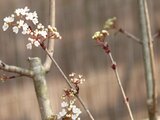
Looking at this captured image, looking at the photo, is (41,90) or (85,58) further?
(85,58)

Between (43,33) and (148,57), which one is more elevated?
(43,33)

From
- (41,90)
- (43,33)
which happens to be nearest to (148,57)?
(43,33)

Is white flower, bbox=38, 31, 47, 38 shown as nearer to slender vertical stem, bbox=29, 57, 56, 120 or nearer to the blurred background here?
slender vertical stem, bbox=29, 57, 56, 120

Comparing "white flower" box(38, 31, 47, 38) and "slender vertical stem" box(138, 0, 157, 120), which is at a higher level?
"white flower" box(38, 31, 47, 38)

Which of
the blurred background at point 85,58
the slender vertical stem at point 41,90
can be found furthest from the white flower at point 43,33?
the blurred background at point 85,58

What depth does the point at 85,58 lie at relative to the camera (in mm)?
→ 2424

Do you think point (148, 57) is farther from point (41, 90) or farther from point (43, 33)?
point (41, 90)

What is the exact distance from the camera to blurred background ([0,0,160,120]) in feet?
7.45

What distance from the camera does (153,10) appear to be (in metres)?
2.54

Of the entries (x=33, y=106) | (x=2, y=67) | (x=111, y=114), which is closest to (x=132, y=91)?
(x=111, y=114)

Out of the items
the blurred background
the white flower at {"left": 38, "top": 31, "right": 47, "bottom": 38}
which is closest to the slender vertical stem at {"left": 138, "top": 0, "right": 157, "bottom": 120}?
the white flower at {"left": 38, "top": 31, "right": 47, "bottom": 38}

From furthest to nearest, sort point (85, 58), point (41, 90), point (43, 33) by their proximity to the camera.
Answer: point (85, 58), point (41, 90), point (43, 33)

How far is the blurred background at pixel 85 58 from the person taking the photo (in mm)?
2271

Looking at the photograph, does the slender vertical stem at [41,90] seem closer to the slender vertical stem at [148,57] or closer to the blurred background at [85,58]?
the slender vertical stem at [148,57]
